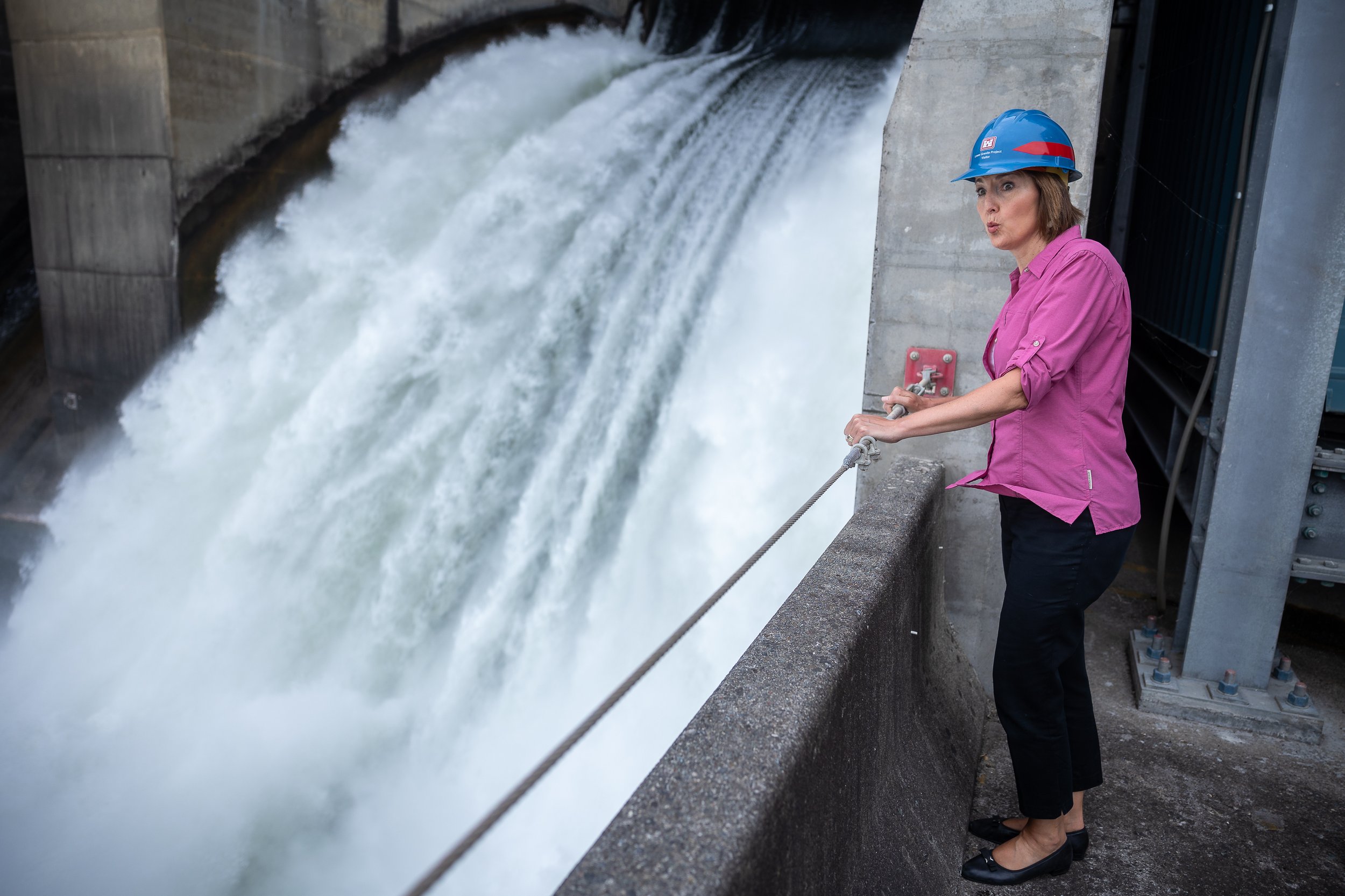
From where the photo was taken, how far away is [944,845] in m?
2.46

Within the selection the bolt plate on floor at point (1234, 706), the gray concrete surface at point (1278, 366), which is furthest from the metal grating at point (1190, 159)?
the bolt plate on floor at point (1234, 706)

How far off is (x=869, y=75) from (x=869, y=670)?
879 cm

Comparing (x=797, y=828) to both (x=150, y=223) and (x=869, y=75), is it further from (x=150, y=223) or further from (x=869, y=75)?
(x=869, y=75)

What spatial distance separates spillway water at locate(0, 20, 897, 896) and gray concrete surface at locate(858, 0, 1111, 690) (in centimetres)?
106

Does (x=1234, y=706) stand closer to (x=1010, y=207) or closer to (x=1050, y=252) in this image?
(x=1050, y=252)

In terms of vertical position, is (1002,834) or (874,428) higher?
(874,428)

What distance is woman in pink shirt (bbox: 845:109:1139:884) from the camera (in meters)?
1.94

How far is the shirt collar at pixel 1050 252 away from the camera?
2.02 metres

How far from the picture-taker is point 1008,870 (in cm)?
244

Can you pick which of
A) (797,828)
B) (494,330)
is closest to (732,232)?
(494,330)

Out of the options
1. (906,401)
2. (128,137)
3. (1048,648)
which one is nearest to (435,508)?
(128,137)

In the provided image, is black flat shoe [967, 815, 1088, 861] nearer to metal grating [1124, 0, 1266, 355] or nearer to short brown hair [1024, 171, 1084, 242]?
short brown hair [1024, 171, 1084, 242]

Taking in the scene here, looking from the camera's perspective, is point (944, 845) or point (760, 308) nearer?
point (944, 845)

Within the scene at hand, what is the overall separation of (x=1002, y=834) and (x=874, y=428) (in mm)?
1366
